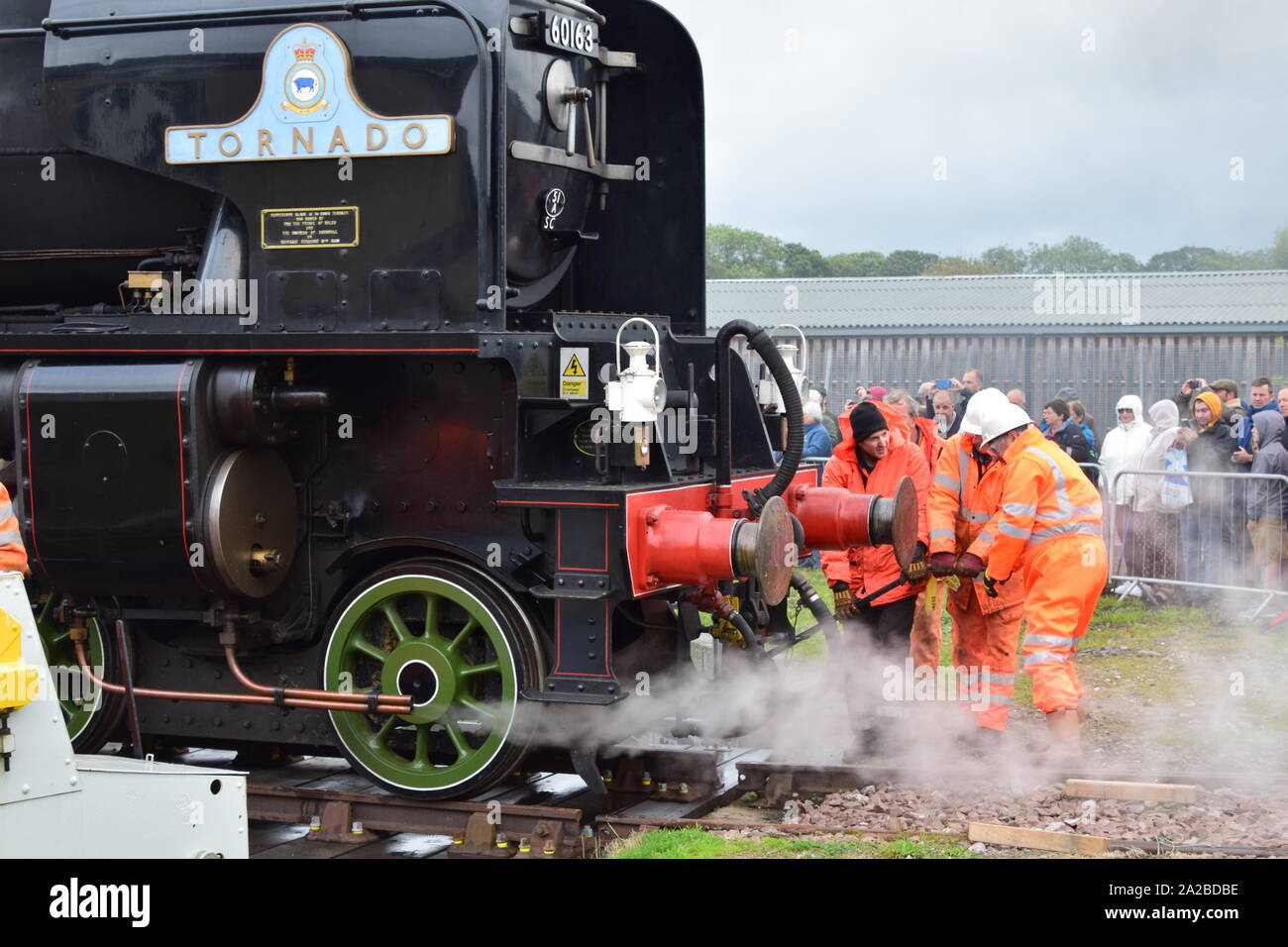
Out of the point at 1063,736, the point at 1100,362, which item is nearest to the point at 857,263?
the point at 1100,362

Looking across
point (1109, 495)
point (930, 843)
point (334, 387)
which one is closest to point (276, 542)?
point (334, 387)

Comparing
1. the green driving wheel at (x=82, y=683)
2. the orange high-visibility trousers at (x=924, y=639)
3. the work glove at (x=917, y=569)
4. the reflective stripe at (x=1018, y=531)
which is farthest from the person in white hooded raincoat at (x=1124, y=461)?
the green driving wheel at (x=82, y=683)

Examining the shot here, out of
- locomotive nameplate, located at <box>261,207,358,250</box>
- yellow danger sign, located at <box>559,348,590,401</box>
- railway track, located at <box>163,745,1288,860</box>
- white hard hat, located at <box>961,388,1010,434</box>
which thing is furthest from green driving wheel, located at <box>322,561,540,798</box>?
white hard hat, located at <box>961,388,1010,434</box>

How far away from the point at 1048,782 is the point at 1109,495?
559 cm

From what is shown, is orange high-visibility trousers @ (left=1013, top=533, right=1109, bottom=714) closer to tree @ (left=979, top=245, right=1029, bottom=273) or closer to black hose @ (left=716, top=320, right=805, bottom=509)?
black hose @ (left=716, top=320, right=805, bottom=509)

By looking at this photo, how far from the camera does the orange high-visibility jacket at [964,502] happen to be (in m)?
7.60

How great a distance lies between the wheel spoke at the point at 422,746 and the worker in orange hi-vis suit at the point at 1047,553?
2.82 m

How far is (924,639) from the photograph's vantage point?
808 cm

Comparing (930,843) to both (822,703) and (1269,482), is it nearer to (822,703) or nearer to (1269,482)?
(822,703)

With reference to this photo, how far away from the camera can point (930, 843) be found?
19.2ft

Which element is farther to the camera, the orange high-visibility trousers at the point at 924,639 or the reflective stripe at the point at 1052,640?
the orange high-visibility trousers at the point at 924,639

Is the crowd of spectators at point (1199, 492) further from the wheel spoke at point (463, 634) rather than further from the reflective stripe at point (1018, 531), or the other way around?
the wheel spoke at point (463, 634)

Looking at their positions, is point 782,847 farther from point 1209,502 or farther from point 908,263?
point 908,263

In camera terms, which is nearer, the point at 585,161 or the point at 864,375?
the point at 585,161
